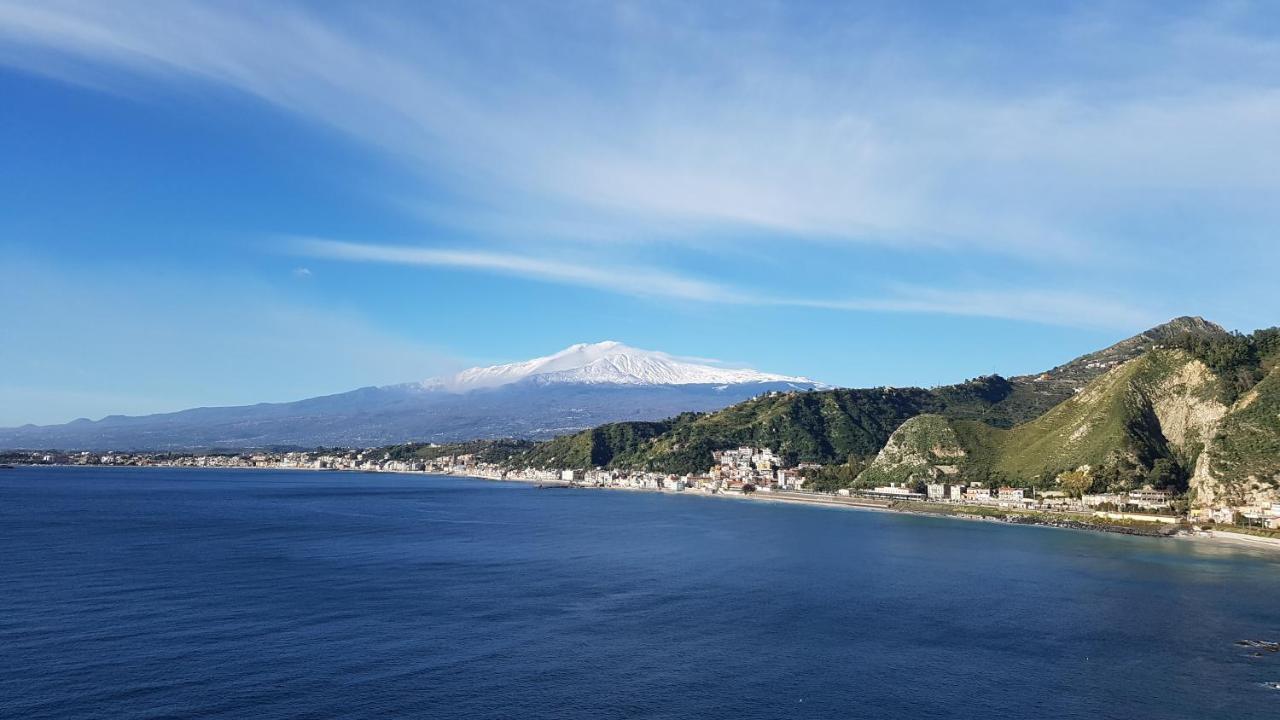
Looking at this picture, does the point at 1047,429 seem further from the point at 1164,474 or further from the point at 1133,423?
the point at 1164,474

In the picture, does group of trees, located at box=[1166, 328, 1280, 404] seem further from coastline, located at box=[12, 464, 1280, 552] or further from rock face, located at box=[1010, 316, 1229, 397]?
rock face, located at box=[1010, 316, 1229, 397]

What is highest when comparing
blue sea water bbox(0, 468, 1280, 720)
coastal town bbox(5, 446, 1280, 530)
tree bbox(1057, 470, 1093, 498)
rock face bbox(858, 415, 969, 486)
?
rock face bbox(858, 415, 969, 486)

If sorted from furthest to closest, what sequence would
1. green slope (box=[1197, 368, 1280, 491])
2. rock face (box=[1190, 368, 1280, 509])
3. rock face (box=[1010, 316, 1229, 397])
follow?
rock face (box=[1010, 316, 1229, 397])
green slope (box=[1197, 368, 1280, 491])
rock face (box=[1190, 368, 1280, 509])

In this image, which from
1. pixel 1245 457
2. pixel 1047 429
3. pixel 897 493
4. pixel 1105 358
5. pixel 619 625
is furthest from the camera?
pixel 1105 358

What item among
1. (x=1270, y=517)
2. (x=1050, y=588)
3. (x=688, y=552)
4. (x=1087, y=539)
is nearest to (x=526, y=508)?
(x=688, y=552)

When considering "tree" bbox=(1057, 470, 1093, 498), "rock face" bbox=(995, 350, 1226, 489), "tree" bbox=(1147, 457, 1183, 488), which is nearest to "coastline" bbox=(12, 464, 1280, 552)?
"tree" bbox=(1057, 470, 1093, 498)

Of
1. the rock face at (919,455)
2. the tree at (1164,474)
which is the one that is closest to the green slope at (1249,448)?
the tree at (1164,474)

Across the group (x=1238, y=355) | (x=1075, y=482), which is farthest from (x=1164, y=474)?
(x=1238, y=355)
